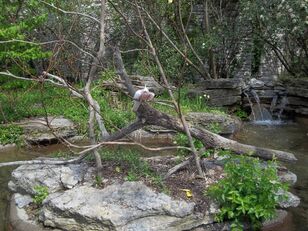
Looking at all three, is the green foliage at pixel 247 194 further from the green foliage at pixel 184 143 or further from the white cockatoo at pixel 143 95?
the green foliage at pixel 184 143

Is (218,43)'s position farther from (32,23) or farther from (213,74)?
(32,23)

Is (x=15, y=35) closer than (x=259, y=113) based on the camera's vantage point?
Yes

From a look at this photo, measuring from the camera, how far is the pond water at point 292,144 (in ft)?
17.4

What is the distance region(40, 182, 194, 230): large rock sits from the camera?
4559 millimetres

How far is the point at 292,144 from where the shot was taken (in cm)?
873

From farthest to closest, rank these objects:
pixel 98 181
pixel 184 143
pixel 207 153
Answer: pixel 184 143
pixel 207 153
pixel 98 181

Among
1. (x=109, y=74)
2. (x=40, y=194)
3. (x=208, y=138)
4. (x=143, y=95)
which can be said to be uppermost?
(x=109, y=74)

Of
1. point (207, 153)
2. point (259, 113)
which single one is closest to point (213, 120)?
point (259, 113)

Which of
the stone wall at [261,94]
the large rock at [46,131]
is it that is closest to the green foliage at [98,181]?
the large rock at [46,131]

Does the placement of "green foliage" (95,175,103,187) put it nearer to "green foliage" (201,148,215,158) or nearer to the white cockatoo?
the white cockatoo

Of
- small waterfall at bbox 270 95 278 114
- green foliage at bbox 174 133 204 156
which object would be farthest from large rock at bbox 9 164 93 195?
small waterfall at bbox 270 95 278 114

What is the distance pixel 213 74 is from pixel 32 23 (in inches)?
208

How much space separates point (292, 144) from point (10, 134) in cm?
499

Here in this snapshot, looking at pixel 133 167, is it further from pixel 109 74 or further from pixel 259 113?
pixel 259 113
